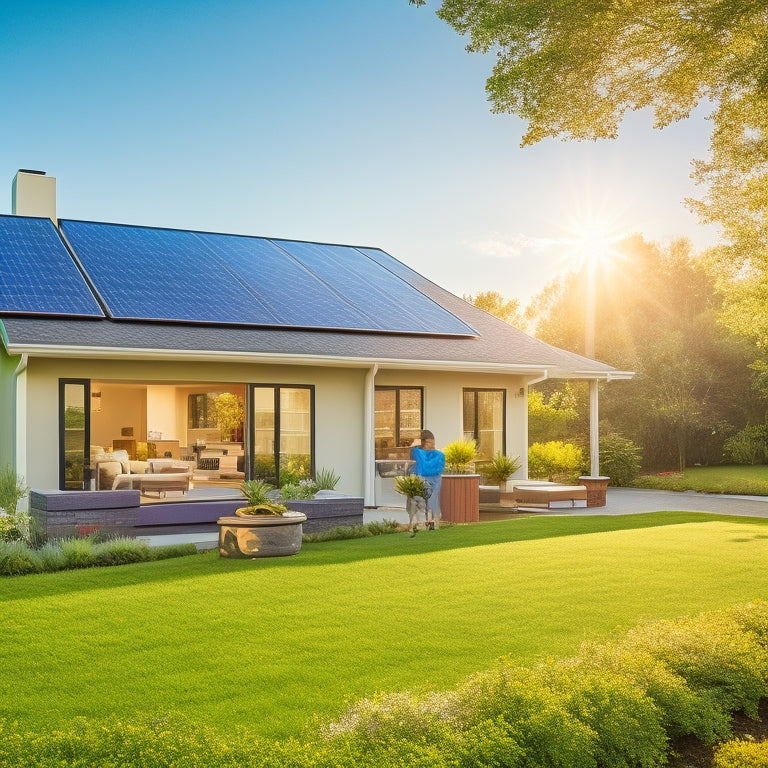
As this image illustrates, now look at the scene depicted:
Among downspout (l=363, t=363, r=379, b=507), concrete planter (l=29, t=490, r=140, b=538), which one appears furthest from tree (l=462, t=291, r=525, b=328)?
concrete planter (l=29, t=490, r=140, b=538)

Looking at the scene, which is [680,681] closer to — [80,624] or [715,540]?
[80,624]

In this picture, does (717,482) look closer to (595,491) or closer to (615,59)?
(595,491)

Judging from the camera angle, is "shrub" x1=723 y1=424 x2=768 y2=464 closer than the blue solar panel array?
No

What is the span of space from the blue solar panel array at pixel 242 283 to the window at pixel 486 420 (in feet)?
4.46

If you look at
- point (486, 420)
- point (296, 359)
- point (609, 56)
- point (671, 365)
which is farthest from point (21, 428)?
point (671, 365)

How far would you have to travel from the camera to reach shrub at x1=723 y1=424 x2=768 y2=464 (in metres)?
29.8

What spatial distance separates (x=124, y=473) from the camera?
15.2 m

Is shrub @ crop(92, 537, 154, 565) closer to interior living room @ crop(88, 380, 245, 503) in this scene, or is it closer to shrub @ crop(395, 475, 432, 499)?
shrub @ crop(395, 475, 432, 499)

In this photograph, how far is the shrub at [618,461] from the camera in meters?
23.0

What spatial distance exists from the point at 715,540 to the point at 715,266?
12.6 metres

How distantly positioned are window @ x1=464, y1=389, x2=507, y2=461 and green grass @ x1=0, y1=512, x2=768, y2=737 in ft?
22.4

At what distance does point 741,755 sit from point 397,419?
13.1 meters

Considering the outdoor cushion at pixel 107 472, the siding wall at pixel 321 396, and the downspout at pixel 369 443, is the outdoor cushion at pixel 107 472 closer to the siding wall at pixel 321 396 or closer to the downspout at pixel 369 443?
the siding wall at pixel 321 396

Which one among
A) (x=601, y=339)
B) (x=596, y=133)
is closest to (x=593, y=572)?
(x=596, y=133)
